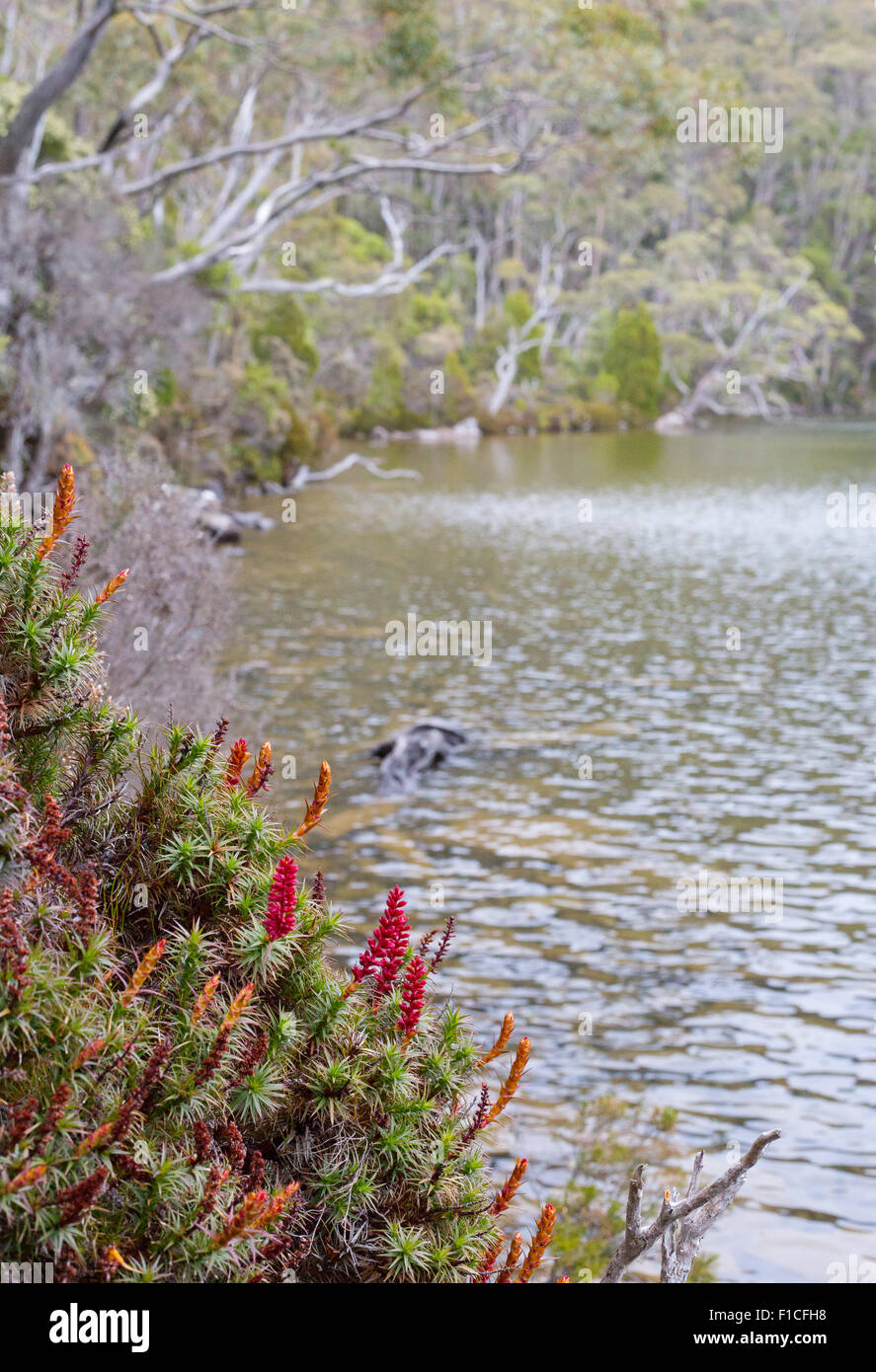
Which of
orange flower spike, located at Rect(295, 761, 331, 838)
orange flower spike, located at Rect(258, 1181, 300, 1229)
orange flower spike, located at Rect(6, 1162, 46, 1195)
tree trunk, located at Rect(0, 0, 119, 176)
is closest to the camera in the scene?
orange flower spike, located at Rect(6, 1162, 46, 1195)

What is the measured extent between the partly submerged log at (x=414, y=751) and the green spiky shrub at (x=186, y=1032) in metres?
9.11

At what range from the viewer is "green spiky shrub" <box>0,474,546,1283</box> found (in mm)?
2105

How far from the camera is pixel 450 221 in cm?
6875

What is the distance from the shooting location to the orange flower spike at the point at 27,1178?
1.92m

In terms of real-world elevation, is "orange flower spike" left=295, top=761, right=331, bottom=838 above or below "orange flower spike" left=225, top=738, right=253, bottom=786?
below

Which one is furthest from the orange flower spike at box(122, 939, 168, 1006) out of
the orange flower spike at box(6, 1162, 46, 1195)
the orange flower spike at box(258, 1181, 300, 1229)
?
the orange flower spike at box(258, 1181, 300, 1229)

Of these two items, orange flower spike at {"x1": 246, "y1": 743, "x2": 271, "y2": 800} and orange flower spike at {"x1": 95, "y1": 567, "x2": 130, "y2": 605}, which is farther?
orange flower spike at {"x1": 246, "y1": 743, "x2": 271, "y2": 800}

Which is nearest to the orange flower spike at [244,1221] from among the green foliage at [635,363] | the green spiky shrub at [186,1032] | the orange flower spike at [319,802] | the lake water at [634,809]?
the green spiky shrub at [186,1032]

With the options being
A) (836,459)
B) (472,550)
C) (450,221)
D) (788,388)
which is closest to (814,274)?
(788,388)

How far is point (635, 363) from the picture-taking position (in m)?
67.1

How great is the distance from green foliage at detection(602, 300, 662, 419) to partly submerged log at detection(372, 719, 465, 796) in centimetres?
5675

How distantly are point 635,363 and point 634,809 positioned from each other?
5881cm

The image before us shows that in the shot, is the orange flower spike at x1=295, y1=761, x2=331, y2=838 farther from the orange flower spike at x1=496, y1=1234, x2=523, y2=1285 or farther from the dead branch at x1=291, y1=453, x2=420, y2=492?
the dead branch at x1=291, y1=453, x2=420, y2=492
